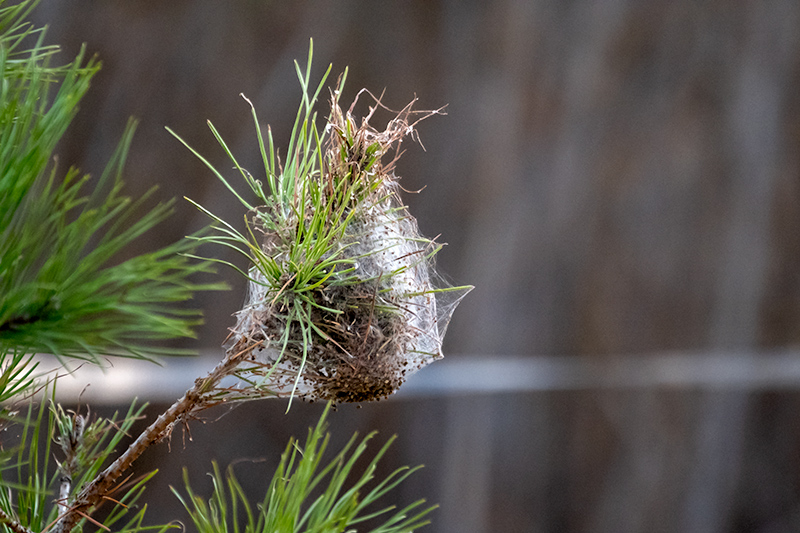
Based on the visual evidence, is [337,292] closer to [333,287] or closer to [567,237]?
[333,287]

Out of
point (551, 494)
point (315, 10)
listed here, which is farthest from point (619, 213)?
point (315, 10)

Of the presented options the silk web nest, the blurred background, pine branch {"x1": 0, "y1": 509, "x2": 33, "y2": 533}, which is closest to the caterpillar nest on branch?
the silk web nest

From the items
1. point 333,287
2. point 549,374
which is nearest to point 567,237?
point 549,374

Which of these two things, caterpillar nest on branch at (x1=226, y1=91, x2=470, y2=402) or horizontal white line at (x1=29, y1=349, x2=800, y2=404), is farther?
horizontal white line at (x1=29, y1=349, x2=800, y2=404)

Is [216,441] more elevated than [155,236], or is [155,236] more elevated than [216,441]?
[155,236]

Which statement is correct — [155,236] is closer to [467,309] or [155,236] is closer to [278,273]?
[467,309]

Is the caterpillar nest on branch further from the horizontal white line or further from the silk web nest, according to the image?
the horizontal white line
